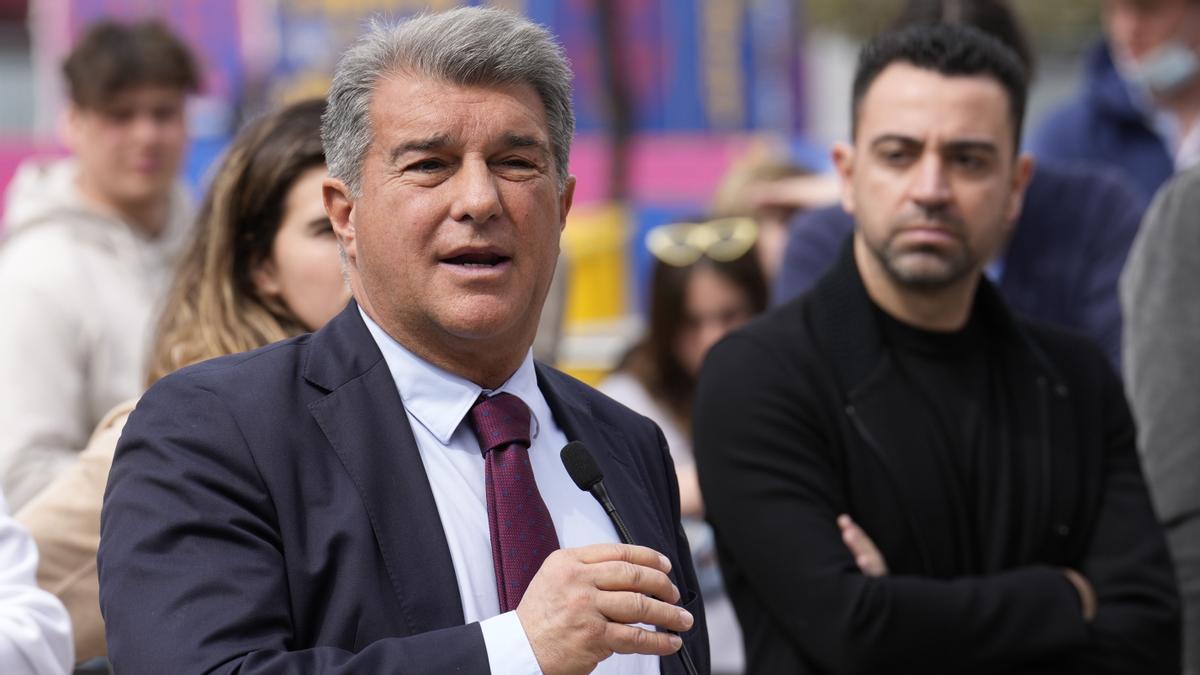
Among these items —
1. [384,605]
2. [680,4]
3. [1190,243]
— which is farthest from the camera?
[680,4]

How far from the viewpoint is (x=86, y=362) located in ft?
14.1

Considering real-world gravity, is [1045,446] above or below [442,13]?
below

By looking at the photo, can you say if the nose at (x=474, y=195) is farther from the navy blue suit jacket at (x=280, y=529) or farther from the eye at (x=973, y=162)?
the eye at (x=973, y=162)

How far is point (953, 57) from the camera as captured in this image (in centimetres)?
364

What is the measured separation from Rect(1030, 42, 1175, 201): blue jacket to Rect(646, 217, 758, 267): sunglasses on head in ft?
3.66

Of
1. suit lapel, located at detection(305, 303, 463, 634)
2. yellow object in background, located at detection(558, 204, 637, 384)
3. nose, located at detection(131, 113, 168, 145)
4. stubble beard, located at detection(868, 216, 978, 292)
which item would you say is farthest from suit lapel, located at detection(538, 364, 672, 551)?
yellow object in background, located at detection(558, 204, 637, 384)

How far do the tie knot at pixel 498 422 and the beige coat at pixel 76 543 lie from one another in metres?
0.85

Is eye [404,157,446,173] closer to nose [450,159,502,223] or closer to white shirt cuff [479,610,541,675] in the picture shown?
nose [450,159,502,223]

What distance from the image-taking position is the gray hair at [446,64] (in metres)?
2.25

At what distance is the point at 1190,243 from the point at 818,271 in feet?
2.95

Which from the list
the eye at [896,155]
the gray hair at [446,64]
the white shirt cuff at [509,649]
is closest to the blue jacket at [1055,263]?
the eye at [896,155]

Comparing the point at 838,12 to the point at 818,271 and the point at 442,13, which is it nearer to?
the point at 818,271

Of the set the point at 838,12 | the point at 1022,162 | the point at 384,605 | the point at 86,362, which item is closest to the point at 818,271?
the point at 1022,162

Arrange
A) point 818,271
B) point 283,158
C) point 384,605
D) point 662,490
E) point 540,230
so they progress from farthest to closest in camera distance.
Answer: point 818,271 < point 283,158 < point 662,490 < point 540,230 < point 384,605
